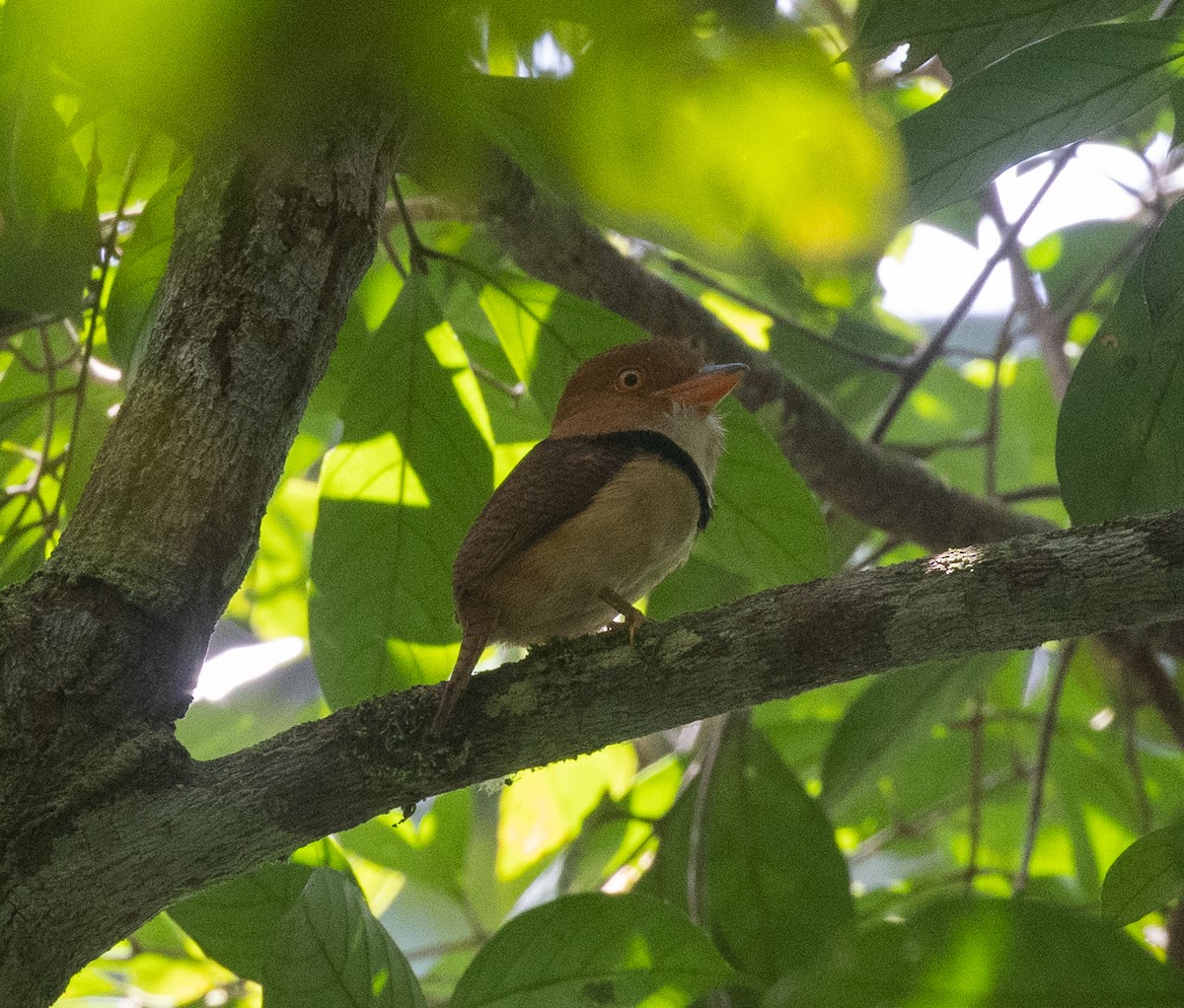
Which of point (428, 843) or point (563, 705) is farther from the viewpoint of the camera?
point (428, 843)

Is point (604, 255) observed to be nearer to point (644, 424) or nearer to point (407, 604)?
point (644, 424)

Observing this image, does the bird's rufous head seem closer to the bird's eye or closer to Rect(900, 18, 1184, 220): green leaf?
the bird's eye

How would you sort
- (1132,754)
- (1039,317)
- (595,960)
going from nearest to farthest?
(595,960), (1132,754), (1039,317)

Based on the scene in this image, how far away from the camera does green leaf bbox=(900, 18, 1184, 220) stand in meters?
1.57

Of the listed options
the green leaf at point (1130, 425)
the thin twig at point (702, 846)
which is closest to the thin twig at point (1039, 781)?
the thin twig at point (702, 846)

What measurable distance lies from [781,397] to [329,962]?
71.9 inches

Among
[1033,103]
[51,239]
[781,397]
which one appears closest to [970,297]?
[781,397]

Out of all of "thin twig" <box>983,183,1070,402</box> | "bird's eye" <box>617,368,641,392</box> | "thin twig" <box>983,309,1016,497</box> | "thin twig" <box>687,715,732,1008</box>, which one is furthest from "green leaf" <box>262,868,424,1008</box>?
"thin twig" <box>983,183,1070,402</box>

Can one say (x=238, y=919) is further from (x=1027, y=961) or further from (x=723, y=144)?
(x=723, y=144)

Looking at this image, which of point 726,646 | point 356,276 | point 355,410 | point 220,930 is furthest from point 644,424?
point 220,930

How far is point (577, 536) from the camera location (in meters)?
1.88

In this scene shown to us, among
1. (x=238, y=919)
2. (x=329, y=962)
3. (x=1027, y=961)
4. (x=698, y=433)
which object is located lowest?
(x=1027, y=961)

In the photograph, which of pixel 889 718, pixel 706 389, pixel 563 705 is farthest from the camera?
pixel 889 718

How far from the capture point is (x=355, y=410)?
217cm
